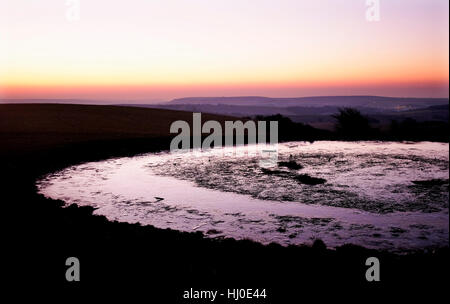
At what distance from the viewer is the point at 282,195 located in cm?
948

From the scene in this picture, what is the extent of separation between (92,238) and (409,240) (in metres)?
5.40

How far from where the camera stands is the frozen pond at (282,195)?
678cm

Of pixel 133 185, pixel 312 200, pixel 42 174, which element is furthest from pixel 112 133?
pixel 312 200

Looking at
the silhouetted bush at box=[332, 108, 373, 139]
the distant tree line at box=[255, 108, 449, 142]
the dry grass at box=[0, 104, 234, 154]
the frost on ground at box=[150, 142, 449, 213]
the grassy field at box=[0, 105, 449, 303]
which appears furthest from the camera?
the silhouetted bush at box=[332, 108, 373, 139]

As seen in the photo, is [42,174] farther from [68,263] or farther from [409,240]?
[409,240]

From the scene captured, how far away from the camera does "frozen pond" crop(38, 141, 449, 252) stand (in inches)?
267

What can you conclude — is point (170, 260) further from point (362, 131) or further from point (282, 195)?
point (362, 131)

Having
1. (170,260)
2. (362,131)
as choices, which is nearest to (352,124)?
(362,131)

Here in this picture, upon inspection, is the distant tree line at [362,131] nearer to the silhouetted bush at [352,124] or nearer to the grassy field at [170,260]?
the silhouetted bush at [352,124]

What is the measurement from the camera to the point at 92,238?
561 cm

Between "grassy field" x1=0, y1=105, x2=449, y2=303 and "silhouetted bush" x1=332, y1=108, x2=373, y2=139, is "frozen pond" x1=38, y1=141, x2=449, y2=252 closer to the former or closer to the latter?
"grassy field" x1=0, y1=105, x2=449, y2=303

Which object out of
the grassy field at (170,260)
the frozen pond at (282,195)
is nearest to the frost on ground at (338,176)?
the frozen pond at (282,195)

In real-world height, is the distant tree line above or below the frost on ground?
above

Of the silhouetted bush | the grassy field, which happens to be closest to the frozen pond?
the grassy field
